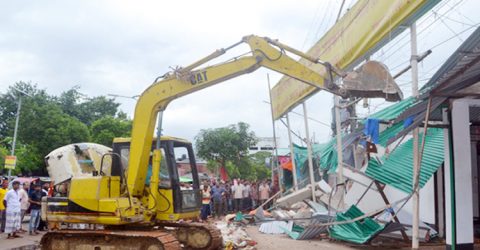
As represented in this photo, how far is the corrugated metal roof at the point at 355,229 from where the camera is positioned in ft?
34.1

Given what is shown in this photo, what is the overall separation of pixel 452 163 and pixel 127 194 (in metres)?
6.07

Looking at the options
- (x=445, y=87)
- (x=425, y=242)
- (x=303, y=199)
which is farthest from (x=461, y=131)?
(x=303, y=199)

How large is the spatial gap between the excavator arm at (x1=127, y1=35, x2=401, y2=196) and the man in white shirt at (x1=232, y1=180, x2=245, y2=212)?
1335 cm

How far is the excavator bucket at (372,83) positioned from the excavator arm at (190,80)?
0.53m

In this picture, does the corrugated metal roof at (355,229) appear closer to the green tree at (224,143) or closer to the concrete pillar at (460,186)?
the concrete pillar at (460,186)

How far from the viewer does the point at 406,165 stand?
1034cm

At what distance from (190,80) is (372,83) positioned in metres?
3.52

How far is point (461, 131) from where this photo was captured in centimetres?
805

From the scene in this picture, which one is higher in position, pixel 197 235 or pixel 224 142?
pixel 224 142

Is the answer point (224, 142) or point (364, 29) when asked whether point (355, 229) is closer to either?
point (364, 29)

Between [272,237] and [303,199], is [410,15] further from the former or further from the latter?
[303,199]

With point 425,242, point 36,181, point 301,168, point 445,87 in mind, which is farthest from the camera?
point 301,168

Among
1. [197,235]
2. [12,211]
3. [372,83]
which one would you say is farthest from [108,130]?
[372,83]

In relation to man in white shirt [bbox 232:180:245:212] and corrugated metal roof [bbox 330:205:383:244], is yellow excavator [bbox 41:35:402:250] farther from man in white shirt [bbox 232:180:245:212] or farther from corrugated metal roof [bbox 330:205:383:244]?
man in white shirt [bbox 232:180:245:212]
